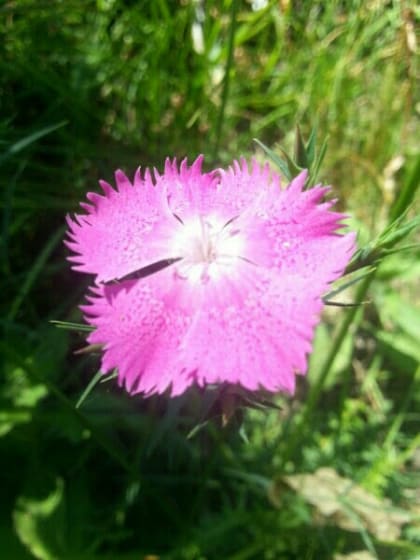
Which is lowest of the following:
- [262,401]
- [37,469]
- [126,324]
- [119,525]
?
[119,525]

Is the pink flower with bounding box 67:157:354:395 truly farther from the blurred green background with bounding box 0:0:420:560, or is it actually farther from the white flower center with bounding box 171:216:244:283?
the blurred green background with bounding box 0:0:420:560

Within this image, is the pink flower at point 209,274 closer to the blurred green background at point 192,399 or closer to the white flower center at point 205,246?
the white flower center at point 205,246

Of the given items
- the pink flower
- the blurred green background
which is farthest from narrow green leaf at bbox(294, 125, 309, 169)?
the blurred green background

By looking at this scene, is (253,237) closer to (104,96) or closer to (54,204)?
(54,204)

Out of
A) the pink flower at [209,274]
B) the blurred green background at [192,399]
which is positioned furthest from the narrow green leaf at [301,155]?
the blurred green background at [192,399]

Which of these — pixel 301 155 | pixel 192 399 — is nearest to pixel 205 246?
pixel 301 155

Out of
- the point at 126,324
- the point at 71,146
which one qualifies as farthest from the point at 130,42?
the point at 126,324

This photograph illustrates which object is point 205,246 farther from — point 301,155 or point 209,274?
point 301,155
